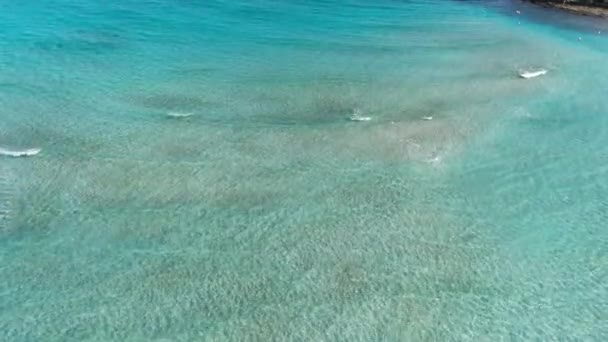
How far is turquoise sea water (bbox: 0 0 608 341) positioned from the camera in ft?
57.0

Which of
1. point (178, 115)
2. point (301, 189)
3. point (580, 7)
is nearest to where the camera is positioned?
point (301, 189)

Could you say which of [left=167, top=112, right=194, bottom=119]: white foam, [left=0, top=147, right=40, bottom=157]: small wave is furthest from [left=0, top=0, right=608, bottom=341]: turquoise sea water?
[left=0, top=147, right=40, bottom=157]: small wave

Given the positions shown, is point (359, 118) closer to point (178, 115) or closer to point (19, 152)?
point (178, 115)

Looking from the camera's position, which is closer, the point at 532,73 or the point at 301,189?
the point at 301,189

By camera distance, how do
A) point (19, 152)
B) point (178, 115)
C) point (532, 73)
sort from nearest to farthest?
1. point (19, 152)
2. point (178, 115)
3. point (532, 73)

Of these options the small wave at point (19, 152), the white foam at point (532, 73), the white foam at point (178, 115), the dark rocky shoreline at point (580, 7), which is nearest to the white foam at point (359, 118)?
the white foam at point (178, 115)

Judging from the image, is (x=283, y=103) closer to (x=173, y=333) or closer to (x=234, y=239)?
(x=234, y=239)

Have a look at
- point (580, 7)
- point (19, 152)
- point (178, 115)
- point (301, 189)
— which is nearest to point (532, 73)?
point (580, 7)

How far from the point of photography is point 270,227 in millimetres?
20594

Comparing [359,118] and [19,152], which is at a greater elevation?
[359,118]

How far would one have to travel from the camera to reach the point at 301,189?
22.6 metres

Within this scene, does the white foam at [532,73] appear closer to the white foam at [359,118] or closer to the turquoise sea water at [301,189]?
the turquoise sea water at [301,189]

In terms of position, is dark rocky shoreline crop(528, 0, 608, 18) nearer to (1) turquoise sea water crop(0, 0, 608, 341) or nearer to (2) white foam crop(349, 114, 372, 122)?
(1) turquoise sea water crop(0, 0, 608, 341)

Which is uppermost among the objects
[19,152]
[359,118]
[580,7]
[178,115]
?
[580,7]
